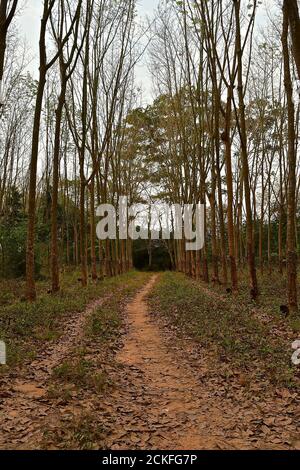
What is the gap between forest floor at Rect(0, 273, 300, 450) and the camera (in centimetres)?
395

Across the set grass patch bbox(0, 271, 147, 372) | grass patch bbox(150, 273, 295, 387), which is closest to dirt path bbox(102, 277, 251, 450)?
grass patch bbox(150, 273, 295, 387)

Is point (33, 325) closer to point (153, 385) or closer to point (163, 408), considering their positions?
point (153, 385)

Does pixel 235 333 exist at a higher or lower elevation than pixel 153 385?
higher

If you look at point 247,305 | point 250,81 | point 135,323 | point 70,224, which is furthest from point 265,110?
point 70,224

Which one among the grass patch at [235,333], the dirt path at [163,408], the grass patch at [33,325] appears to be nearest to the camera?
the dirt path at [163,408]

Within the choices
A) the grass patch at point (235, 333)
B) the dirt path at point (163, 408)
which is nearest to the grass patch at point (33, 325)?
the dirt path at point (163, 408)

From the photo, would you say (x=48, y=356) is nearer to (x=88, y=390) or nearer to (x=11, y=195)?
(x=88, y=390)

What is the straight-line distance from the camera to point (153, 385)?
218 inches

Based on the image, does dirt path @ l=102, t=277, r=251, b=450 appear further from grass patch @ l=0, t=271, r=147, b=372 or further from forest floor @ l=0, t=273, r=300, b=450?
grass patch @ l=0, t=271, r=147, b=372

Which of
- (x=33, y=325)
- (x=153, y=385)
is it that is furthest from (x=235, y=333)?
(x=33, y=325)

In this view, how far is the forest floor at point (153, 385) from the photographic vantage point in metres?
3.95

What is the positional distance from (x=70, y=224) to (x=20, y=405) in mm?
35601

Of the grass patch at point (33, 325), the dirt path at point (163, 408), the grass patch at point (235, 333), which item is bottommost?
the dirt path at point (163, 408)

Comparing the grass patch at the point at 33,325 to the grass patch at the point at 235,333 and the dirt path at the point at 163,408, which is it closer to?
the dirt path at the point at 163,408
